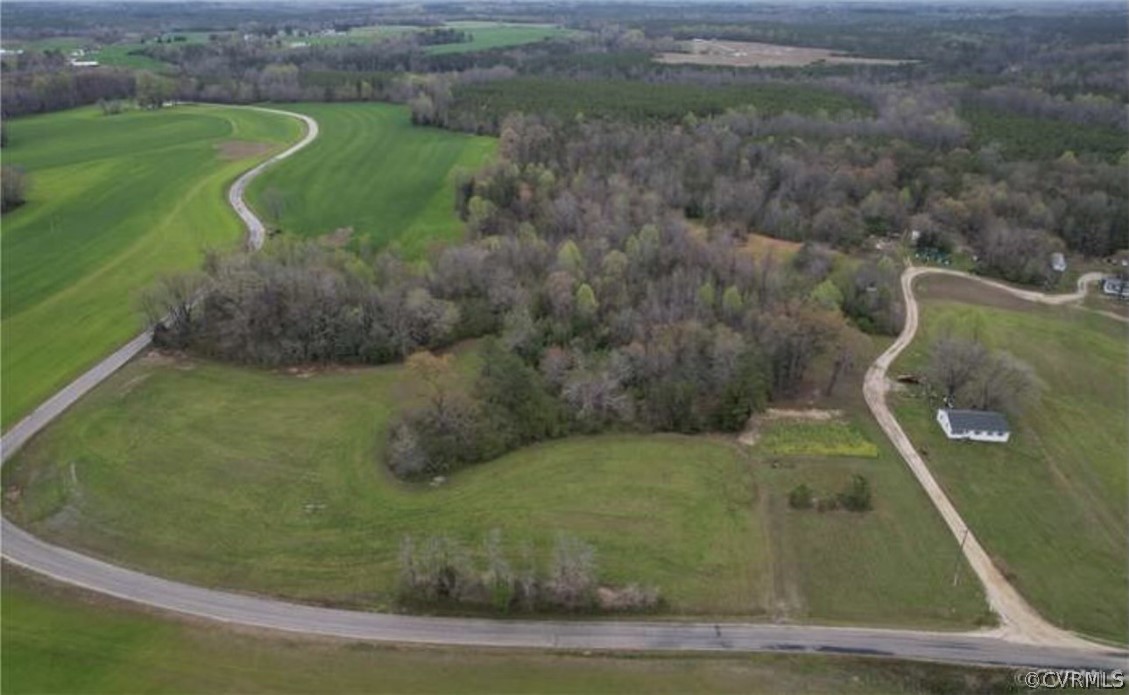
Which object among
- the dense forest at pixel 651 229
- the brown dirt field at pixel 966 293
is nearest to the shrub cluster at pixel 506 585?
the dense forest at pixel 651 229

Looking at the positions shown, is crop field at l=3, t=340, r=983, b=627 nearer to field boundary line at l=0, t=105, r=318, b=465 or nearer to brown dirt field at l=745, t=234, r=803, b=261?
field boundary line at l=0, t=105, r=318, b=465

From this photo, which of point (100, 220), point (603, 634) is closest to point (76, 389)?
point (100, 220)

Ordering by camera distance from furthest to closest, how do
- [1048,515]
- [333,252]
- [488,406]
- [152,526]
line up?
1. [333,252]
2. [488,406]
3. [1048,515]
4. [152,526]

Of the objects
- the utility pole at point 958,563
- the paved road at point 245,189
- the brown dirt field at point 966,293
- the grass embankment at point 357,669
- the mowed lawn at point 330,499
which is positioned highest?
the paved road at point 245,189

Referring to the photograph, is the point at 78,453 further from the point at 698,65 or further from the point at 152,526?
the point at 698,65

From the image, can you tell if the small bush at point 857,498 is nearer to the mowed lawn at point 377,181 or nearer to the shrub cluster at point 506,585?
the shrub cluster at point 506,585

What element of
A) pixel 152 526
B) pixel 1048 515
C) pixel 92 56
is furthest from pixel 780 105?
pixel 92 56

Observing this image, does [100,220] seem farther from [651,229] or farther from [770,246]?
[770,246]
